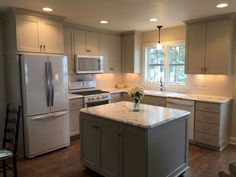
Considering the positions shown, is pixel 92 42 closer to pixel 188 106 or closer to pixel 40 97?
pixel 40 97

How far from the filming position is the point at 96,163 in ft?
9.26

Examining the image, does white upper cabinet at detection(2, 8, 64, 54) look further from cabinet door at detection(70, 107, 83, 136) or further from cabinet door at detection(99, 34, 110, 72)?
cabinet door at detection(99, 34, 110, 72)

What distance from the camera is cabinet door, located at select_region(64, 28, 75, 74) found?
4.39m

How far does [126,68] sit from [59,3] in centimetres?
292

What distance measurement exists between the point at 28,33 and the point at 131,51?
2.77 meters

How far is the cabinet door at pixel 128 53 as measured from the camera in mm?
5406

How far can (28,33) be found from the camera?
341 cm

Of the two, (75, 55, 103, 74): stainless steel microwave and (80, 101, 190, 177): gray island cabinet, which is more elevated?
(75, 55, 103, 74): stainless steel microwave

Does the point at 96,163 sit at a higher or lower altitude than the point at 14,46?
lower

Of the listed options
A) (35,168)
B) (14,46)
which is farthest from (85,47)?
(35,168)

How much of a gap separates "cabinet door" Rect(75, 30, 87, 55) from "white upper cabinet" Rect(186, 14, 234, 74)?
2357 millimetres

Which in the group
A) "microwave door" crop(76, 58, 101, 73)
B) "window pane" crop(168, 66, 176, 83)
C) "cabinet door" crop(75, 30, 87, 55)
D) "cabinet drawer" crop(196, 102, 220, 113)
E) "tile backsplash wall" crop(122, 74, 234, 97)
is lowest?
"cabinet drawer" crop(196, 102, 220, 113)

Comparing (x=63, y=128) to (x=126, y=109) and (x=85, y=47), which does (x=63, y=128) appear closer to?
(x=126, y=109)

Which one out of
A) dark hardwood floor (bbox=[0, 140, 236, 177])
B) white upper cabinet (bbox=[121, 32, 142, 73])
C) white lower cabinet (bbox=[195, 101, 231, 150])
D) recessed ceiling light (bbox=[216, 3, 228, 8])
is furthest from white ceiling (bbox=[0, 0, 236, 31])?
dark hardwood floor (bbox=[0, 140, 236, 177])
